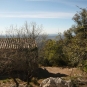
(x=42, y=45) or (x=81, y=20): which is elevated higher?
(x=81, y=20)

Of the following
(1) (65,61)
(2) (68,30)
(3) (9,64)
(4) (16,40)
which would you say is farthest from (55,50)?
(3) (9,64)

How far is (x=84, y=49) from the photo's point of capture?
486 inches

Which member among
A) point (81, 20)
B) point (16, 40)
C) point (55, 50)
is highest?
point (81, 20)

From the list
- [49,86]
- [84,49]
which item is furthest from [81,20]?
[49,86]

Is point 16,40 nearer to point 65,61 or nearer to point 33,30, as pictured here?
point 65,61

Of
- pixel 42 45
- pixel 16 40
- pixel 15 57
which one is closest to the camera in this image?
pixel 15 57

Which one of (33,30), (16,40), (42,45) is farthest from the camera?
(33,30)

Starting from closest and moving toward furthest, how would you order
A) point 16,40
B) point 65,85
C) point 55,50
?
point 65,85, point 16,40, point 55,50

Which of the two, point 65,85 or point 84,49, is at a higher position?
point 84,49

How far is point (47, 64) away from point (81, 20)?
8.68m

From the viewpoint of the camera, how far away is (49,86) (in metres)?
11.8

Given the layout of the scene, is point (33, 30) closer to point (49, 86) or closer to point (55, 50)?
point (55, 50)

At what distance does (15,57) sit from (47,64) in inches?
561

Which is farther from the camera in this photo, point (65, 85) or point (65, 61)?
point (65, 61)
